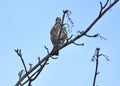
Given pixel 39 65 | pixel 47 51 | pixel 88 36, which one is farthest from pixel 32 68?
pixel 88 36

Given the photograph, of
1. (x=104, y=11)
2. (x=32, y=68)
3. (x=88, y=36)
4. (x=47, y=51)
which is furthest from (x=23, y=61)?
(x=104, y=11)

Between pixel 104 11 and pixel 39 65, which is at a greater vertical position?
pixel 104 11

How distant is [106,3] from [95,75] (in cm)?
86

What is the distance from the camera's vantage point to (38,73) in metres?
4.12

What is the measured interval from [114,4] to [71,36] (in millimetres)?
649

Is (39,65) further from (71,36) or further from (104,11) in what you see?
(104,11)

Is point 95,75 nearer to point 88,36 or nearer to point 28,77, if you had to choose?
point 88,36

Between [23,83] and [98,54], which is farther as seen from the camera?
[98,54]

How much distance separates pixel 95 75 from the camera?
4332 millimetres

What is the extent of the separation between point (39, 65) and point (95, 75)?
0.69 metres

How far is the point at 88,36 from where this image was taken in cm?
428

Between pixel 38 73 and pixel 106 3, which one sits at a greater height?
pixel 106 3

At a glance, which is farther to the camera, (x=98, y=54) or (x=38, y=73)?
(x=98, y=54)

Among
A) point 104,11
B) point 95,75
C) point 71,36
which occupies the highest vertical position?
point 104,11
